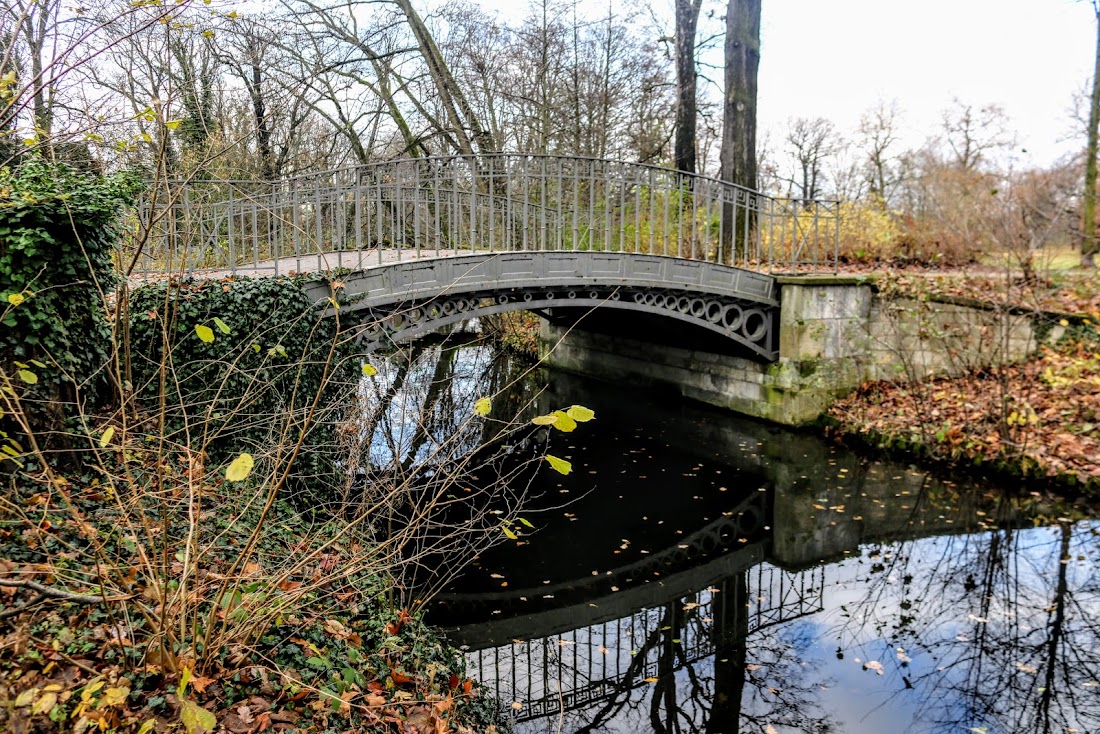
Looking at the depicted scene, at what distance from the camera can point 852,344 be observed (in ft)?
34.4

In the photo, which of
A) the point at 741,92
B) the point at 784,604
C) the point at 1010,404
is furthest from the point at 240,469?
the point at 741,92

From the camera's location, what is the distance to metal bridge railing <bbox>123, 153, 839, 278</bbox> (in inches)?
279

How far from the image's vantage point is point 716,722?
14.4 feet

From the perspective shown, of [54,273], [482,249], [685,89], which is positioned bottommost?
[54,273]

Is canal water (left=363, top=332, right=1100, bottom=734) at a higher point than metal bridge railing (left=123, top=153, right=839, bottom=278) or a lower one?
lower

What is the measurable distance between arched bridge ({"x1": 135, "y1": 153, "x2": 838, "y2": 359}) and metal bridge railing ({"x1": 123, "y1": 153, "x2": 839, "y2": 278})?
0.04 metres

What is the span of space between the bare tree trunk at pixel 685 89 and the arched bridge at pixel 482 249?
241cm

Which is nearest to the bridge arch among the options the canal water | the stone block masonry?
the stone block masonry

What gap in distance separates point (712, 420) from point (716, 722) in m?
7.54

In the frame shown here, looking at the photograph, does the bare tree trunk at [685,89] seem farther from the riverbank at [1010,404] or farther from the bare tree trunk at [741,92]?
the riverbank at [1010,404]

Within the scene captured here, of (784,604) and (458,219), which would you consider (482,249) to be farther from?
(784,604)

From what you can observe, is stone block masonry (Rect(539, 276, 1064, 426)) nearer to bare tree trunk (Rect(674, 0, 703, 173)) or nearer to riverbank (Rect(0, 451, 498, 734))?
bare tree trunk (Rect(674, 0, 703, 173))

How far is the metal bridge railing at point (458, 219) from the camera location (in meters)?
7.10

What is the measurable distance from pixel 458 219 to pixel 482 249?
99 centimetres
